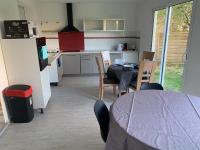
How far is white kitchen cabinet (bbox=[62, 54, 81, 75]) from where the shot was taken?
5.33m

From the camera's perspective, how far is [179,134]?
4.14ft

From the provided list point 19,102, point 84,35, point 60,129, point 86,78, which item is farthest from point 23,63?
point 84,35

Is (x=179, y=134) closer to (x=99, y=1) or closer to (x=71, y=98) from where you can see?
(x=71, y=98)

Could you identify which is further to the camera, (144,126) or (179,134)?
(144,126)

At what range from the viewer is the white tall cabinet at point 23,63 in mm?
2723

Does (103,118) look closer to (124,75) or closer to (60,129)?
(60,129)

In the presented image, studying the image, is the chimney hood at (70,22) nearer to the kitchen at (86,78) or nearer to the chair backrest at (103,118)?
the kitchen at (86,78)

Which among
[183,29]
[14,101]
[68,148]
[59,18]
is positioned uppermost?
[59,18]

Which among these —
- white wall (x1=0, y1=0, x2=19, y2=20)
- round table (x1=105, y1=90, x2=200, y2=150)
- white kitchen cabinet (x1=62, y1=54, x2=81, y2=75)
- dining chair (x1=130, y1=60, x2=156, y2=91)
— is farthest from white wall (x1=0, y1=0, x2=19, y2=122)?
dining chair (x1=130, y1=60, x2=156, y2=91)

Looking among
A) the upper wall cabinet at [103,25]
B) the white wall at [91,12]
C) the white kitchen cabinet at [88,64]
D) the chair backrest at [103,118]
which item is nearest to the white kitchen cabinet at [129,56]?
the white wall at [91,12]

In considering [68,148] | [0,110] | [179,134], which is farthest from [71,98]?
[179,134]

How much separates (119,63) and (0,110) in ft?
8.19

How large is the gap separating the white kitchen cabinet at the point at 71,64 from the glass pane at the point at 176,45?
266 centimetres

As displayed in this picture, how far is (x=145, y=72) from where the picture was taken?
3.24m
